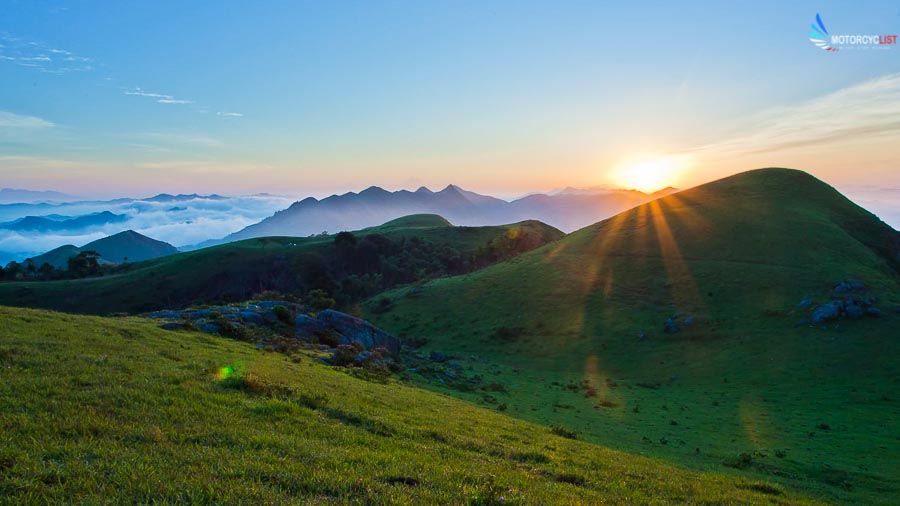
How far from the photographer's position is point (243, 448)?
10.9 meters

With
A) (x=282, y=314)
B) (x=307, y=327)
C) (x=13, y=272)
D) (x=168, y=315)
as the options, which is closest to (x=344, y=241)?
(x=13, y=272)

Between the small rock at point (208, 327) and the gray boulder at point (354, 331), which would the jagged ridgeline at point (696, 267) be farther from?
the small rock at point (208, 327)

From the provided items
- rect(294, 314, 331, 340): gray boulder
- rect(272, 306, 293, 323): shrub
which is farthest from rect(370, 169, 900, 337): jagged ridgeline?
rect(272, 306, 293, 323): shrub

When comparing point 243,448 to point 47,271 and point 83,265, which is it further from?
point 47,271

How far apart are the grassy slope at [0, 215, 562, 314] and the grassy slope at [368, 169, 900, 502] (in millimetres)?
83504

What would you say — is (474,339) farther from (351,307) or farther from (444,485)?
(444,485)

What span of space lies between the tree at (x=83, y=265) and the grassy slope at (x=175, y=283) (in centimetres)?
1430

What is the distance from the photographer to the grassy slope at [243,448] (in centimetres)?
852

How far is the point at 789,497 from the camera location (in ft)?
58.1

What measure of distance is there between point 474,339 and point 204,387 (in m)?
67.5

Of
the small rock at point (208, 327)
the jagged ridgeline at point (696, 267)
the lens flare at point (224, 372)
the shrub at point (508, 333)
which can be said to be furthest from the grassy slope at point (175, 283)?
the lens flare at point (224, 372)

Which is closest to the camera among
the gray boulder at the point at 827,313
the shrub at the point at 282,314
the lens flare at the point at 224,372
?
the lens flare at the point at 224,372

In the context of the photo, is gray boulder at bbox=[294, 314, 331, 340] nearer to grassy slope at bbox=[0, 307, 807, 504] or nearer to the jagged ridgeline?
grassy slope at bbox=[0, 307, 807, 504]

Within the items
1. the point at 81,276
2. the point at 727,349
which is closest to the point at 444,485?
the point at 727,349
